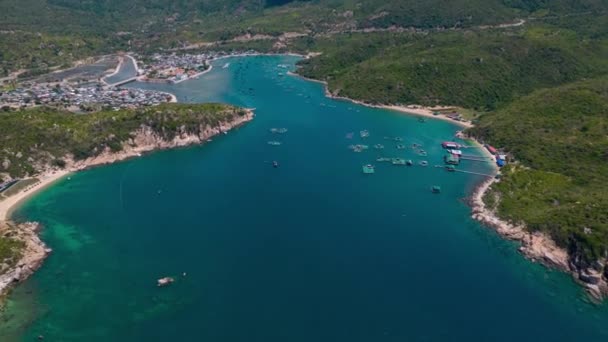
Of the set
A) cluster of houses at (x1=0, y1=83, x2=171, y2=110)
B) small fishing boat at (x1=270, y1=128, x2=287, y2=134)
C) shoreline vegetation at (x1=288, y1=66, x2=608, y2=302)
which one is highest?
cluster of houses at (x1=0, y1=83, x2=171, y2=110)

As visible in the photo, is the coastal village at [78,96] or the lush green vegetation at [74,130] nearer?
the lush green vegetation at [74,130]

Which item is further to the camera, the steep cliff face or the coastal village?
the coastal village

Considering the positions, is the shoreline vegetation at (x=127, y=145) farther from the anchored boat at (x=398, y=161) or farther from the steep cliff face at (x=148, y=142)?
the anchored boat at (x=398, y=161)

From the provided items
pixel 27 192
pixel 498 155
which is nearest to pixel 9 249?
pixel 27 192

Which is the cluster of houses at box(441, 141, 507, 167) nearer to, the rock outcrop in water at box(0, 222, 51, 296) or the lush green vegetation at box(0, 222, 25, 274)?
the rock outcrop in water at box(0, 222, 51, 296)

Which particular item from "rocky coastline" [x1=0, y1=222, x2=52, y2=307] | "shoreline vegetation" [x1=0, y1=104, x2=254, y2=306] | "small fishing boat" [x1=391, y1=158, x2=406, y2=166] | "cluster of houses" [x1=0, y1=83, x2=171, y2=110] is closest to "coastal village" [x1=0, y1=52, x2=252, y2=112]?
"cluster of houses" [x1=0, y1=83, x2=171, y2=110]

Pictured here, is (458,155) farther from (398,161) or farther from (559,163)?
(559,163)

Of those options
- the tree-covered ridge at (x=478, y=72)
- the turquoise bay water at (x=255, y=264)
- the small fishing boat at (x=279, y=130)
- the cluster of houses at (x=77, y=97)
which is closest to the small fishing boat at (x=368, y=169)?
the turquoise bay water at (x=255, y=264)
